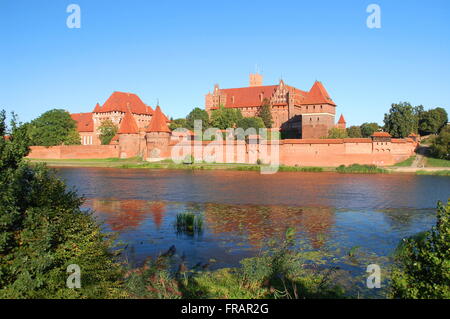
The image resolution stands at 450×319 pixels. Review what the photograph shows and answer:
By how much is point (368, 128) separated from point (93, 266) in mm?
54689

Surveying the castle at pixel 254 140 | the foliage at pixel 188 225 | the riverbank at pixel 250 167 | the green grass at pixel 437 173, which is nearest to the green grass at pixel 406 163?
the riverbank at pixel 250 167

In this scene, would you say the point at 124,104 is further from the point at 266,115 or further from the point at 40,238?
the point at 40,238

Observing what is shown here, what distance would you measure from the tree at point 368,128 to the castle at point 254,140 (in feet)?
9.57

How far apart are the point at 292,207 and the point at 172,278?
10130 millimetres

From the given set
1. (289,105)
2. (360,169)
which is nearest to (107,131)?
(289,105)

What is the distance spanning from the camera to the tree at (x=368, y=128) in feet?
183

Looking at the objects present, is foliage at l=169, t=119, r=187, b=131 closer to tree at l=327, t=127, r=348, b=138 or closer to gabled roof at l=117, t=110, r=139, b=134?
gabled roof at l=117, t=110, r=139, b=134

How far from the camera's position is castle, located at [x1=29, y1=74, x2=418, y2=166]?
3747 centimetres

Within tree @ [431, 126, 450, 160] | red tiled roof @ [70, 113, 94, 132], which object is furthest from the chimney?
tree @ [431, 126, 450, 160]

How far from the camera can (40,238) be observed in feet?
19.0

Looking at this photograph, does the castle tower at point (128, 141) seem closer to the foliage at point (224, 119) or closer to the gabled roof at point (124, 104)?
Result: the foliage at point (224, 119)

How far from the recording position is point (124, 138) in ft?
151

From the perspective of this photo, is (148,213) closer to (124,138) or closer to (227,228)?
(227,228)
